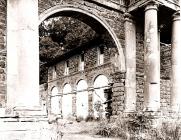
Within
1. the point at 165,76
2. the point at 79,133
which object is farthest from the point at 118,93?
the point at 165,76

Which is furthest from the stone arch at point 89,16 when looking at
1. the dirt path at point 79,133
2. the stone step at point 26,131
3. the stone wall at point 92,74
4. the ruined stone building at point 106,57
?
the stone step at point 26,131

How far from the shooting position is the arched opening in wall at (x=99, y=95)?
53.3 ft

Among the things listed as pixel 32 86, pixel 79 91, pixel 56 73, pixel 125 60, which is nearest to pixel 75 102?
pixel 79 91

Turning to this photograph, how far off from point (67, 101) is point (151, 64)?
12.7m

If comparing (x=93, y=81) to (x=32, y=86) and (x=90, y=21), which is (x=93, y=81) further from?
(x=32, y=86)

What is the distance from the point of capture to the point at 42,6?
8617mm

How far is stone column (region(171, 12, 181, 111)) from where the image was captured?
10.5 metres

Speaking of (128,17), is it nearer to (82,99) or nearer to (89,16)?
(89,16)

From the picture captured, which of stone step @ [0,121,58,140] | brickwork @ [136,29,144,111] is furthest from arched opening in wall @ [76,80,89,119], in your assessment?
stone step @ [0,121,58,140]

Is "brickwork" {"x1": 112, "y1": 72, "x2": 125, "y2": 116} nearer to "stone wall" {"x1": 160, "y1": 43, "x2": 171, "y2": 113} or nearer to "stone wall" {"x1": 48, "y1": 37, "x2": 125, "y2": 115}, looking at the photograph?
"stone wall" {"x1": 48, "y1": 37, "x2": 125, "y2": 115}

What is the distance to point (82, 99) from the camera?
18844mm

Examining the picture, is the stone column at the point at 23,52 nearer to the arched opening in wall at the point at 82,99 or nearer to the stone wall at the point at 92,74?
the stone wall at the point at 92,74

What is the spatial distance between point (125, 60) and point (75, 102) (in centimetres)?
1003

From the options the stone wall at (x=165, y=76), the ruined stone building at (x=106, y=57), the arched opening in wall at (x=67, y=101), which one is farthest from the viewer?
the arched opening in wall at (x=67, y=101)
